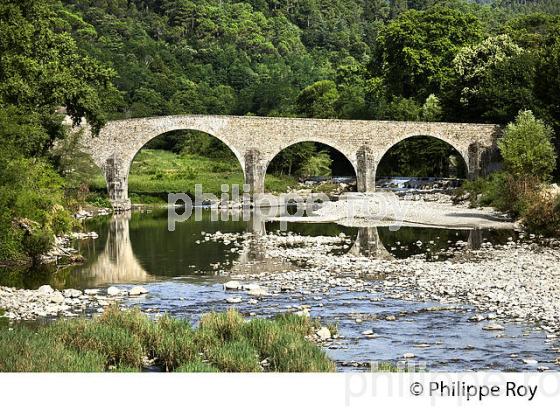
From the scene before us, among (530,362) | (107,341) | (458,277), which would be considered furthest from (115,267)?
(530,362)

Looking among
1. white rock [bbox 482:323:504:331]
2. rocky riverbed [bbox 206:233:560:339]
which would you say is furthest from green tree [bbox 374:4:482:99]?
white rock [bbox 482:323:504:331]

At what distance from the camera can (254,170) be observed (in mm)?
50469

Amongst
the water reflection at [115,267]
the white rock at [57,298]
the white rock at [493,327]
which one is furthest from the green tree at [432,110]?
the white rock at [493,327]

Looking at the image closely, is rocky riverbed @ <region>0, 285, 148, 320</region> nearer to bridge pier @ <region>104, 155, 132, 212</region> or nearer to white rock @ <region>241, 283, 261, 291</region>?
white rock @ <region>241, 283, 261, 291</region>

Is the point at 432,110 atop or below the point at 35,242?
atop

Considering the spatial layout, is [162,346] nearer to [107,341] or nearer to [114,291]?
[107,341]

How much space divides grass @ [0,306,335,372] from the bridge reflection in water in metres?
7.48

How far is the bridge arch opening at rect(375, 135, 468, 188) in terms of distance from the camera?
189ft

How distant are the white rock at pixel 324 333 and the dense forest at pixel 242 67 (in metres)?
11.9

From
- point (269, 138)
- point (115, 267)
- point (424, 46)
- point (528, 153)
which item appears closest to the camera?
point (115, 267)

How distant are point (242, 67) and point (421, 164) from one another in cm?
3732

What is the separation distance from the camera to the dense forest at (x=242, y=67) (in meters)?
33.1

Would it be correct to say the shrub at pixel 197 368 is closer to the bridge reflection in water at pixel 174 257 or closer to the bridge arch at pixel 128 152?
the bridge reflection in water at pixel 174 257
